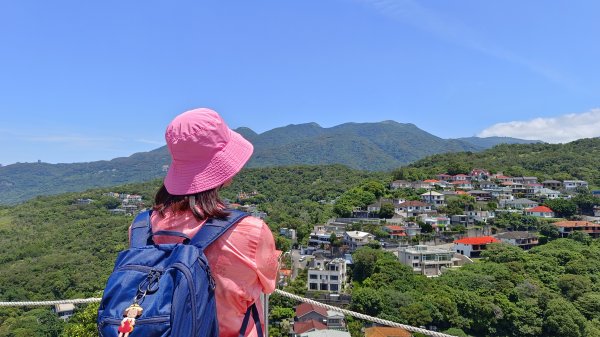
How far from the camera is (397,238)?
69.4ft

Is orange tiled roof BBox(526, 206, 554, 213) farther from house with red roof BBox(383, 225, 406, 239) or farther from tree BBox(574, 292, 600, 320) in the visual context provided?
tree BBox(574, 292, 600, 320)

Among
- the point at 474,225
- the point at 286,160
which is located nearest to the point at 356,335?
the point at 474,225

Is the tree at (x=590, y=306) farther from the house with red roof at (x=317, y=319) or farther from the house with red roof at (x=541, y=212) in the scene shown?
the house with red roof at (x=541, y=212)

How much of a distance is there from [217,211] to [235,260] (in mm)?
113

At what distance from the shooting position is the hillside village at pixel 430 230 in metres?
16.3

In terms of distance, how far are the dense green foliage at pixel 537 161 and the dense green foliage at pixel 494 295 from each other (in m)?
18.6

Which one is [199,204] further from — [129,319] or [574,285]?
[574,285]

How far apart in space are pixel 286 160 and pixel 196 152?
4601 inches

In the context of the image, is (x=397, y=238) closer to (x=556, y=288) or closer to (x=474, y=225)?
(x=474, y=225)

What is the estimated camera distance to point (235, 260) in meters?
0.87

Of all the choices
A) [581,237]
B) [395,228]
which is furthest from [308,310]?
[581,237]

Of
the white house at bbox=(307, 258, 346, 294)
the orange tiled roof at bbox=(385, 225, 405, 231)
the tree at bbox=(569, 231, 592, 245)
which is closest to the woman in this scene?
the white house at bbox=(307, 258, 346, 294)

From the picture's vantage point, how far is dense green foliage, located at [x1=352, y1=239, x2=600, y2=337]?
13.5 m

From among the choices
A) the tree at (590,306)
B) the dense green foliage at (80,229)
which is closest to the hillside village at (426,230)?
the dense green foliage at (80,229)
